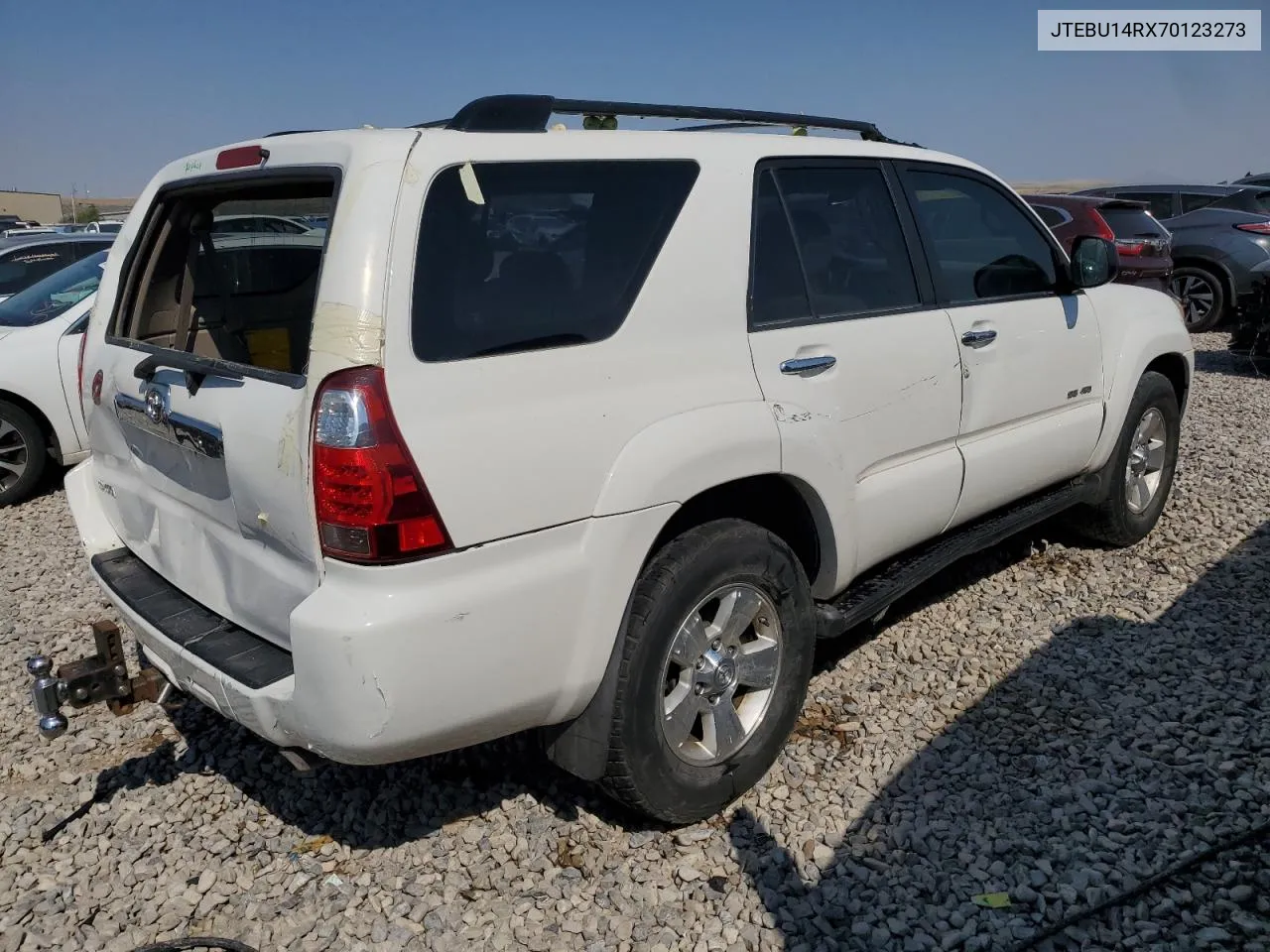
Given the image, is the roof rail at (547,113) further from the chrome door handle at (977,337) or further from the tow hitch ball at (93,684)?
the tow hitch ball at (93,684)

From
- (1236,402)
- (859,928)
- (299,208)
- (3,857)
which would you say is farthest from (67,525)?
(1236,402)

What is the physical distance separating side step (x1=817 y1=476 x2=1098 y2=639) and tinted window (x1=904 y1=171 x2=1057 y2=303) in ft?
2.97

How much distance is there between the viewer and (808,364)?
3074 mm

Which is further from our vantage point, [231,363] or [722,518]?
[722,518]

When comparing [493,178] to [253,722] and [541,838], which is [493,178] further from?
[541,838]

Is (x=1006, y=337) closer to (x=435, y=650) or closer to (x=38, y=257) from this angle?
(x=435, y=650)

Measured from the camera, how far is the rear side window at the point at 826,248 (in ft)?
10.2

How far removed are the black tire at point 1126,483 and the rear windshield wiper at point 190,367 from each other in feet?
12.8

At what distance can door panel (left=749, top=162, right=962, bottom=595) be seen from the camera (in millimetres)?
3059

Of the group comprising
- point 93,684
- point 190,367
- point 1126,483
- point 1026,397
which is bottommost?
point 1126,483

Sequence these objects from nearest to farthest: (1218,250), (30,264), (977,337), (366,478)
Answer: (366,478), (977,337), (30,264), (1218,250)

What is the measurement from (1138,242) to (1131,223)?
0.26 m

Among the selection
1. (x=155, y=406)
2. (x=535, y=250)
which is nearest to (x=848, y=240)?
(x=535, y=250)

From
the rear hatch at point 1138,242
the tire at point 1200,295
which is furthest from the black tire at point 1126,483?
the tire at point 1200,295
